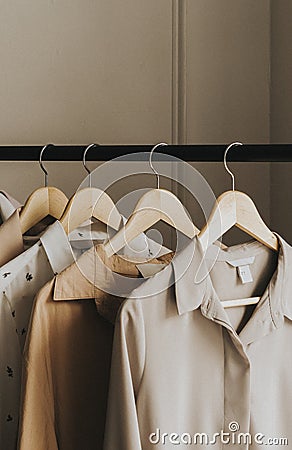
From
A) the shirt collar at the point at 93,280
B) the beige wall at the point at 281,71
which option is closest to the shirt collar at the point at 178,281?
the shirt collar at the point at 93,280

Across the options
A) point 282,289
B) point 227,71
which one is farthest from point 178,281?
point 227,71

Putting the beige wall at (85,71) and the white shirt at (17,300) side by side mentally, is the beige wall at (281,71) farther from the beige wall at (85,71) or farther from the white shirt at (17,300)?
A: the white shirt at (17,300)

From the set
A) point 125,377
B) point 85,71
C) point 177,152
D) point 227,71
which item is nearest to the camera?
point 125,377

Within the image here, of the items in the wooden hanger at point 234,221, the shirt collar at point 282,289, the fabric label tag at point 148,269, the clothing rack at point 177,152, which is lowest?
the shirt collar at point 282,289

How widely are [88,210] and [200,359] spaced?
312mm

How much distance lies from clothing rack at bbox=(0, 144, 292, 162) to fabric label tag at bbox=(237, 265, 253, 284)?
0.18 meters

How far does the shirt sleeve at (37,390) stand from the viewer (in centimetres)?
115

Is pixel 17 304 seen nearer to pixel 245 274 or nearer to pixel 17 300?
pixel 17 300

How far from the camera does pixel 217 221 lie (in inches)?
47.3

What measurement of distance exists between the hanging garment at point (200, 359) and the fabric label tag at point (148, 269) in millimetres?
67

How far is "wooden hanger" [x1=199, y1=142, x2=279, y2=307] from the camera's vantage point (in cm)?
119

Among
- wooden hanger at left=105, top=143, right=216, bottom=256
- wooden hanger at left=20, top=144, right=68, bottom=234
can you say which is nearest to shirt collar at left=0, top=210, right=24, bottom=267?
wooden hanger at left=20, top=144, right=68, bottom=234

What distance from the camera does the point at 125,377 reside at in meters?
1.11

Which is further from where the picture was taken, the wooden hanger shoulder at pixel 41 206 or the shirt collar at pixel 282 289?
the wooden hanger shoulder at pixel 41 206
